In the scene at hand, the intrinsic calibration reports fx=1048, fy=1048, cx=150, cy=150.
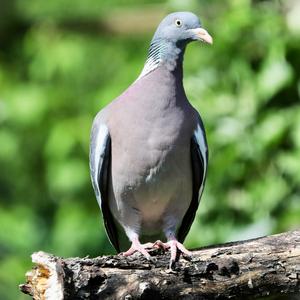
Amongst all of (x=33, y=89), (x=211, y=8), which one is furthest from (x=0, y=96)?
(x=211, y=8)

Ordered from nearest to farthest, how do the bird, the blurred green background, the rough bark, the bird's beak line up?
1. the rough bark
2. the bird
3. the bird's beak
4. the blurred green background

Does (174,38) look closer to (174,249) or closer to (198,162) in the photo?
(198,162)

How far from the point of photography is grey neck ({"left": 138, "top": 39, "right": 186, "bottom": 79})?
15.8 feet

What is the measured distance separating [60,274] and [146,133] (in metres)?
1.16

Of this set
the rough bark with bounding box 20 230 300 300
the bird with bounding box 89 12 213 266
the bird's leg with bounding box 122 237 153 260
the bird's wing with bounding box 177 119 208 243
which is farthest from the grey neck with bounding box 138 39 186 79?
the rough bark with bounding box 20 230 300 300

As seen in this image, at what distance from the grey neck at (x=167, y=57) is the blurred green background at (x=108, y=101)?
1191 millimetres

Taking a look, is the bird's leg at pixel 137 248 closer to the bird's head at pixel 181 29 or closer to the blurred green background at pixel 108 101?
the bird's head at pixel 181 29

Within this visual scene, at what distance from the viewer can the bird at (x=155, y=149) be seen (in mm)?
4621

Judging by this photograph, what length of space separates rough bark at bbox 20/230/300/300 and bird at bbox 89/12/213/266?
0.53 meters

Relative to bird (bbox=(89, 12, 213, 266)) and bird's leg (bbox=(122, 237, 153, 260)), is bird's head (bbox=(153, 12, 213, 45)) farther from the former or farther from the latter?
bird's leg (bbox=(122, 237, 153, 260))

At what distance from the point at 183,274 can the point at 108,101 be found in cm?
286

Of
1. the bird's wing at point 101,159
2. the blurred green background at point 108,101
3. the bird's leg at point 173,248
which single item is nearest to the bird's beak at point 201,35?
the bird's wing at point 101,159

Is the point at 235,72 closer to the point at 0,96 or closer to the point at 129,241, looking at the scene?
the point at 129,241

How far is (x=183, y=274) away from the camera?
3.98 meters
